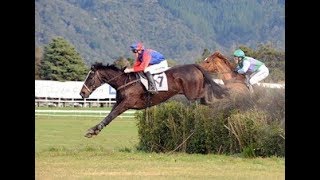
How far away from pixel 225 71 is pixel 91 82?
220 cm

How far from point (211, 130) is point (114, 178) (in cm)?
387

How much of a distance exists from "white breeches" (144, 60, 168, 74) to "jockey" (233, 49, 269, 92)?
1.21m

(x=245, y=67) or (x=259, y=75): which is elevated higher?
(x=245, y=67)

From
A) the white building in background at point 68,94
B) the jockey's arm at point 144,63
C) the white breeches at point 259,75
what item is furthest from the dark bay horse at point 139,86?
the white breeches at point 259,75

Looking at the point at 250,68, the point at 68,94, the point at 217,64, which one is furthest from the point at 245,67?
the point at 68,94

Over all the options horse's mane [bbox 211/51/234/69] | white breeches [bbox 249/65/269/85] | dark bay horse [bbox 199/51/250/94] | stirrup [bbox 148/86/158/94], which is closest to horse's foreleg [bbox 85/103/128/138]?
stirrup [bbox 148/86/158/94]

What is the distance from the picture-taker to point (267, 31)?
12.3 meters

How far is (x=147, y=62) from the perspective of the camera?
11.1 m

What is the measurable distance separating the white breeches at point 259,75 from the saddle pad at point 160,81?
1.46 m

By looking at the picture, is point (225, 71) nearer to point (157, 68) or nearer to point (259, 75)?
point (259, 75)

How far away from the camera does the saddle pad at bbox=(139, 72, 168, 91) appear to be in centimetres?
1116

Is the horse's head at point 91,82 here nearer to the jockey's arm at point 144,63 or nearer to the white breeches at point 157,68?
the jockey's arm at point 144,63
